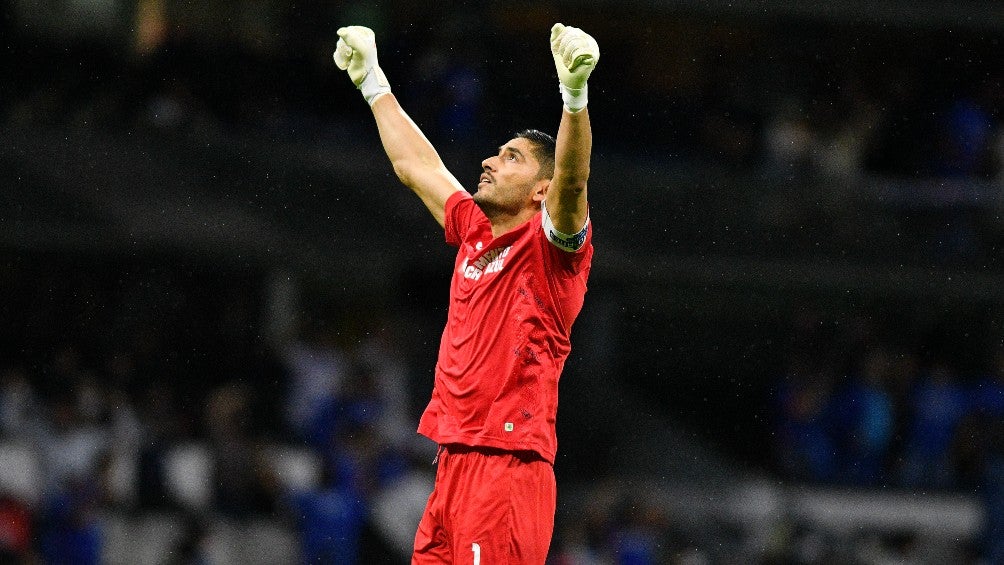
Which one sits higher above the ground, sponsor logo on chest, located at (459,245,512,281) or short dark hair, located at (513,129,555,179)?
short dark hair, located at (513,129,555,179)

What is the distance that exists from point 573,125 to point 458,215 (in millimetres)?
830

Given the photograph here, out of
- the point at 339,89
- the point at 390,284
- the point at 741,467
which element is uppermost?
the point at 339,89

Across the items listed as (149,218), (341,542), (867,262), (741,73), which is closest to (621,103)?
(741,73)

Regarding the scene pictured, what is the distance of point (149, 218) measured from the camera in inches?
511

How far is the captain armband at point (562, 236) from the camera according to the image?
523 cm

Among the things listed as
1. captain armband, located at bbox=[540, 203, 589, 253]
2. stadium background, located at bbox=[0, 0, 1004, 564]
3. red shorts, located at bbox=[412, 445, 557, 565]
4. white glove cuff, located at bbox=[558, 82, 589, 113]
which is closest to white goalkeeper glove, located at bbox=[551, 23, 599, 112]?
white glove cuff, located at bbox=[558, 82, 589, 113]

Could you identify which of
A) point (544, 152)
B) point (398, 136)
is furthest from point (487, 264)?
point (398, 136)

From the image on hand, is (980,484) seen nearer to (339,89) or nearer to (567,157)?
(339,89)

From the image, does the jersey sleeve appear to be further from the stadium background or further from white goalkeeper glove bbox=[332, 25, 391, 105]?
the stadium background

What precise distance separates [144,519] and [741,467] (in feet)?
18.9

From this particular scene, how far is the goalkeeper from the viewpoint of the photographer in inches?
202

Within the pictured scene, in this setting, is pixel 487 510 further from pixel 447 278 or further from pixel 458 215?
pixel 447 278

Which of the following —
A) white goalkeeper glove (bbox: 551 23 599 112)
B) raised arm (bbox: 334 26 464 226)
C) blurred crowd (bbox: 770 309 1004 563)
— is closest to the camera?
white goalkeeper glove (bbox: 551 23 599 112)

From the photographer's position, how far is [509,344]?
A: 17.5ft
